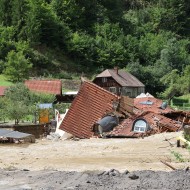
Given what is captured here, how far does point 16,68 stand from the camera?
217 ft

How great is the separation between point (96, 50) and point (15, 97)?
38.5 meters

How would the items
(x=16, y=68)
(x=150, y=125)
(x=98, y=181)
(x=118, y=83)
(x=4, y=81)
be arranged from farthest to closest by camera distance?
(x=118, y=83)
(x=16, y=68)
(x=4, y=81)
(x=150, y=125)
(x=98, y=181)

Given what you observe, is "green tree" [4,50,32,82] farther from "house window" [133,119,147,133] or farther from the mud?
the mud

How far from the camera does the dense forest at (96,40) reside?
7594 cm

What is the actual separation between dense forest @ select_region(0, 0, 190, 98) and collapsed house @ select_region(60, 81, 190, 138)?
3227cm

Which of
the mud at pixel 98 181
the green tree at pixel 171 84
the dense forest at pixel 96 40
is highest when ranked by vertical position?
the dense forest at pixel 96 40

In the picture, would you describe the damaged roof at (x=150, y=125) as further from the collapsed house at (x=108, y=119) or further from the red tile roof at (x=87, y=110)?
the red tile roof at (x=87, y=110)

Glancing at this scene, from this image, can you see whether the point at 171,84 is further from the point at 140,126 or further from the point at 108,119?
the point at 140,126

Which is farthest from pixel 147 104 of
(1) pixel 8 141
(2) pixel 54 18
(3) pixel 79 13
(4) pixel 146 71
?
(3) pixel 79 13

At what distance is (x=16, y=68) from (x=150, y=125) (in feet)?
118

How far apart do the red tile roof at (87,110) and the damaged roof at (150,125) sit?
1.66 meters

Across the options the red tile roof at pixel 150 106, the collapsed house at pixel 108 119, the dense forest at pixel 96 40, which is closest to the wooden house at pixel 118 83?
the dense forest at pixel 96 40

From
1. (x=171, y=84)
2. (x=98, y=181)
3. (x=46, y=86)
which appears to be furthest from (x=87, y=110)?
(x=171, y=84)

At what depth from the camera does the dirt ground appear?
14445 mm
